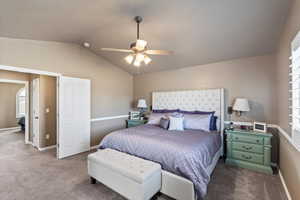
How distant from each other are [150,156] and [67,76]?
3062mm

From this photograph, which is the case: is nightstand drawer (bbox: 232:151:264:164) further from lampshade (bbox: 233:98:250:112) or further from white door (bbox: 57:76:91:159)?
white door (bbox: 57:76:91:159)

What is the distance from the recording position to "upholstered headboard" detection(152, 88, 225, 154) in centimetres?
357

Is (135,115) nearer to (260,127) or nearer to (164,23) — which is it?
(164,23)

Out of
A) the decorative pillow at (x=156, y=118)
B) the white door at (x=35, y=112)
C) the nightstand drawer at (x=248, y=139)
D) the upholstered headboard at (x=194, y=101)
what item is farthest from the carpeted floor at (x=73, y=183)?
the decorative pillow at (x=156, y=118)

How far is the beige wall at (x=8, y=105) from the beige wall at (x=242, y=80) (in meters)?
8.03

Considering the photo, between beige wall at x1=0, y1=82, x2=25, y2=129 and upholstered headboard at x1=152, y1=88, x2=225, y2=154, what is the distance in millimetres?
7356

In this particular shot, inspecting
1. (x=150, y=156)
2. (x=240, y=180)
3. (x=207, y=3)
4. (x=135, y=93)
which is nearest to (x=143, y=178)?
(x=150, y=156)

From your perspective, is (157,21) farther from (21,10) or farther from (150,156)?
(150,156)

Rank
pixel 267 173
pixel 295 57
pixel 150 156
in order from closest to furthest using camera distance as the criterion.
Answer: pixel 295 57 < pixel 150 156 < pixel 267 173

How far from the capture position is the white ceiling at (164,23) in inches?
81.8

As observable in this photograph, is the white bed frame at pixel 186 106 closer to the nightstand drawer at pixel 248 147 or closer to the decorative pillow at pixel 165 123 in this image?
the nightstand drawer at pixel 248 147

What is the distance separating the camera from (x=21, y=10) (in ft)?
6.87

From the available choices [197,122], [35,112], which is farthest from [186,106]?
[35,112]

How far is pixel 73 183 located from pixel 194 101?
3.31m
